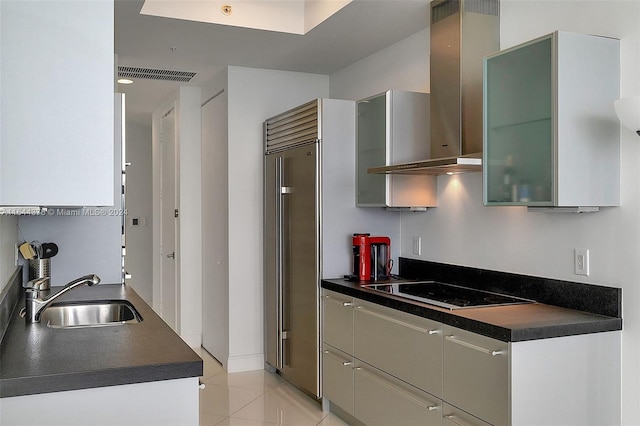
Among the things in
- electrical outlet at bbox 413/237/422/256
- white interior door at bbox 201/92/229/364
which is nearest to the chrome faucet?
electrical outlet at bbox 413/237/422/256

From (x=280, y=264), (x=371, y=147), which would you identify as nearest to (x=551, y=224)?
(x=371, y=147)

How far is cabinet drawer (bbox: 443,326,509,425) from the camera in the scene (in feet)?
8.11

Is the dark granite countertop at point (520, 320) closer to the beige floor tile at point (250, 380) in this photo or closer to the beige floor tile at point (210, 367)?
the beige floor tile at point (250, 380)

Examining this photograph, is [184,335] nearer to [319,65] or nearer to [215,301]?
[215,301]

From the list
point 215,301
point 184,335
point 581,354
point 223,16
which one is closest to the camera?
point 581,354

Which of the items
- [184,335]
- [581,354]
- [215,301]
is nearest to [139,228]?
[184,335]

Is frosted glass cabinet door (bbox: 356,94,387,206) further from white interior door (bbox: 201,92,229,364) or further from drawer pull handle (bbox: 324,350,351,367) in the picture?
white interior door (bbox: 201,92,229,364)

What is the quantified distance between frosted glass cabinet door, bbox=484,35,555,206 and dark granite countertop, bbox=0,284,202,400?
159 cm

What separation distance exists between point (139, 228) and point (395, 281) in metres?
6.22

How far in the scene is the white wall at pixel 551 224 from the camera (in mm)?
2582

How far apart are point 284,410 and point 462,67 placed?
2559 millimetres

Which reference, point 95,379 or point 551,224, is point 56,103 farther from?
point 551,224

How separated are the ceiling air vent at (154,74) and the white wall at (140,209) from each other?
147 inches

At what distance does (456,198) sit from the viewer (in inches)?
148
